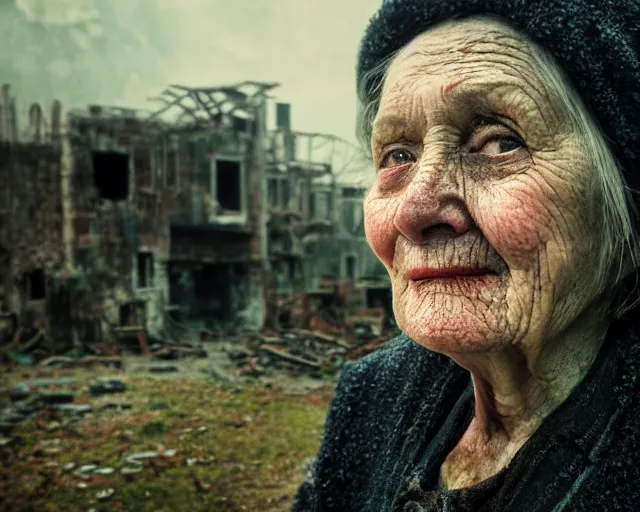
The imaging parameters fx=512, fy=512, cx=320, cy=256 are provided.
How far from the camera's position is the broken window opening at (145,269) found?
889cm

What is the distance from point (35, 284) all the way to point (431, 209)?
24.6ft

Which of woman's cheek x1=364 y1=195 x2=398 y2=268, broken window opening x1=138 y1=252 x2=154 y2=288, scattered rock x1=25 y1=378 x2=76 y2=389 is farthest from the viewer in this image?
broken window opening x1=138 y1=252 x2=154 y2=288

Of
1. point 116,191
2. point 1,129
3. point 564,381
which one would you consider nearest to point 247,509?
point 564,381

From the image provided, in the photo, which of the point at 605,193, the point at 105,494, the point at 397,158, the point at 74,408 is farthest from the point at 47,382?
the point at 605,193

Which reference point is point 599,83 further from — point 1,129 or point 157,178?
point 157,178

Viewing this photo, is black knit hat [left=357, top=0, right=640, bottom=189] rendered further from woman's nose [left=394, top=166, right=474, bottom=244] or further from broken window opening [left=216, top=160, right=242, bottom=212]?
broken window opening [left=216, top=160, right=242, bottom=212]

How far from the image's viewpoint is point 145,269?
9.16m

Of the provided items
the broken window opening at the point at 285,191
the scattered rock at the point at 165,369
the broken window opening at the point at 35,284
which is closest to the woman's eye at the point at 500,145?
the scattered rock at the point at 165,369

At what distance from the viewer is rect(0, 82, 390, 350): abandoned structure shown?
284 inches

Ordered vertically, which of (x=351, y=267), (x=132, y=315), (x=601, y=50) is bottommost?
(x=132, y=315)

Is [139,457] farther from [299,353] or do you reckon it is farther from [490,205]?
[490,205]

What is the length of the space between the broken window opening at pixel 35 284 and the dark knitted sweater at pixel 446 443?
6.76m

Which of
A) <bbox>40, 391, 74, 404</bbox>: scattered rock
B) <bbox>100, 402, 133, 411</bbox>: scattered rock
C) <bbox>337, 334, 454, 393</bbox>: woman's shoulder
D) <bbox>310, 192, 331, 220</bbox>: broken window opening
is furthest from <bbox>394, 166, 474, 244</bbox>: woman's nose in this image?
<bbox>310, 192, 331, 220</bbox>: broken window opening

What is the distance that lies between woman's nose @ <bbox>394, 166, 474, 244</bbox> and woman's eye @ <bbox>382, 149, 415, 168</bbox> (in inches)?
5.6
